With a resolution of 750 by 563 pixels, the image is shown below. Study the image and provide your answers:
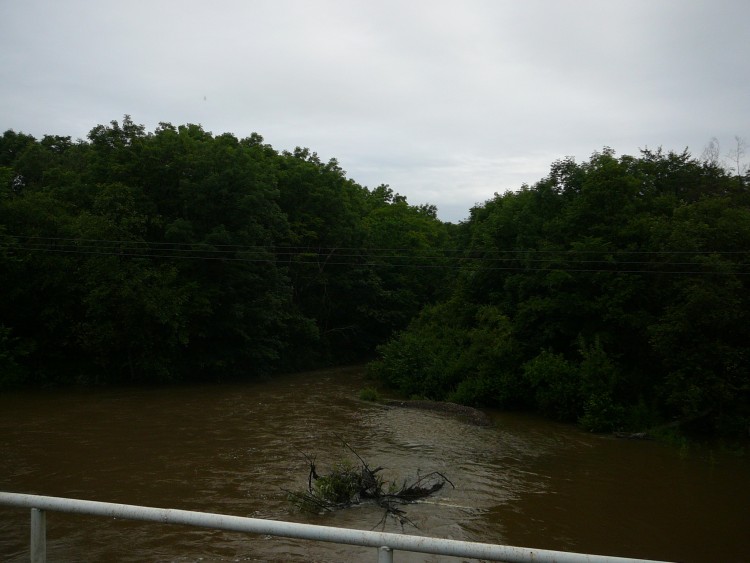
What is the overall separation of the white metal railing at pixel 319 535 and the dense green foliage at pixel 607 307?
61.0ft

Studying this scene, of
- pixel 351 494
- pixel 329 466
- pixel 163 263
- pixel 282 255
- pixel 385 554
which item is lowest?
pixel 329 466

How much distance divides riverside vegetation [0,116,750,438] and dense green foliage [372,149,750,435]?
70 millimetres

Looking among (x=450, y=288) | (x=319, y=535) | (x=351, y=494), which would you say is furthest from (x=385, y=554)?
(x=450, y=288)

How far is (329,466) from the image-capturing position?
1503 cm

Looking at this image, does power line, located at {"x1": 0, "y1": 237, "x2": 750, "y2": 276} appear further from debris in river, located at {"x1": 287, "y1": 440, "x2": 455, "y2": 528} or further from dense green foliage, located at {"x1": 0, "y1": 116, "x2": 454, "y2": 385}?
debris in river, located at {"x1": 287, "y1": 440, "x2": 455, "y2": 528}

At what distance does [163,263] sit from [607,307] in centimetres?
1948

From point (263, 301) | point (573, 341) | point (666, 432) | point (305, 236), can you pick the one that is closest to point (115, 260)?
point (263, 301)

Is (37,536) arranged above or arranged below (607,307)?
below

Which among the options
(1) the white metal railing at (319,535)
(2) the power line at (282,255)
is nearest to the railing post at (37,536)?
(1) the white metal railing at (319,535)

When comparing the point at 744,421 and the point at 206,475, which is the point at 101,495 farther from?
the point at 744,421

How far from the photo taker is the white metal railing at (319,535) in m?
2.89

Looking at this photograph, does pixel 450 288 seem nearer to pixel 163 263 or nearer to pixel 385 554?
pixel 163 263

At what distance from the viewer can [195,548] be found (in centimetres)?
904

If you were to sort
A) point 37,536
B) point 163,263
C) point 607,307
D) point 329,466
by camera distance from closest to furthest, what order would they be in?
1. point 37,536
2. point 329,466
3. point 607,307
4. point 163,263
